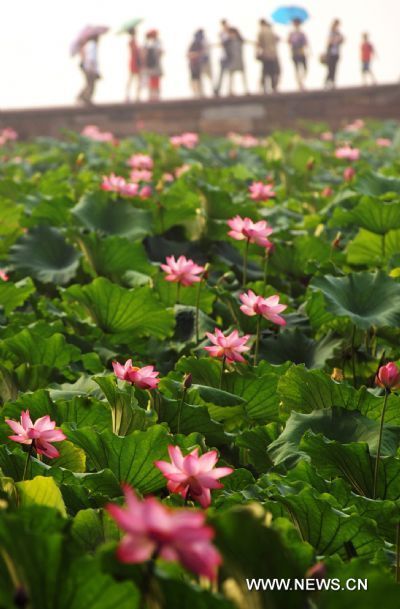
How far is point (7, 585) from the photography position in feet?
3.48

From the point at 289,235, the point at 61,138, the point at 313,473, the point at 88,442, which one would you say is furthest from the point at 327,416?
the point at 61,138

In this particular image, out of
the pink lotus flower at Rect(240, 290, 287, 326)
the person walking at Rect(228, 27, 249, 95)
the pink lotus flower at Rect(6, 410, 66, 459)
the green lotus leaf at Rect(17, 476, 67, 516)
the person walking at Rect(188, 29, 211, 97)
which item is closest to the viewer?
the green lotus leaf at Rect(17, 476, 67, 516)

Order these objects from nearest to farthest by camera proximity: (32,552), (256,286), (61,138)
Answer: (32,552) < (256,286) < (61,138)

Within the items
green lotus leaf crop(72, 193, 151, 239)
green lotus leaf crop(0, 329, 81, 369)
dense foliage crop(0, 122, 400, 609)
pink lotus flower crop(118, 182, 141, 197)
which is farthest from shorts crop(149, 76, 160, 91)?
green lotus leaf crop(0, 329, 81, 369)

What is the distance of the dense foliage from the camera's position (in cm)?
103

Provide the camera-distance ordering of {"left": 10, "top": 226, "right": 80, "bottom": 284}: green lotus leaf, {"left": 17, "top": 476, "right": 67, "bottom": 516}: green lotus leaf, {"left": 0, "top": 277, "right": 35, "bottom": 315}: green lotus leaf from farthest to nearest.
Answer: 1. {"left": 10, "top": 226, "right": 80, "bottom": 284}: green lotus leaf
2. {"left": 0, "top": 277, "right": 35, "bottom": 315}: green lotus leaf
3. {"left": 17, "top": 476, "right": 67, "bottom": 516}: green lotus leaf

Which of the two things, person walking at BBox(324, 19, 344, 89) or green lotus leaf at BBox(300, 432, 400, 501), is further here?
person walking at BBox(324, 19, 344, 89)

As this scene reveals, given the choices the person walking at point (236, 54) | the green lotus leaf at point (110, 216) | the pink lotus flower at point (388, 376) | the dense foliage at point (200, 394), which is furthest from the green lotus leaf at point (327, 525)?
the person walking at point (236, 54)

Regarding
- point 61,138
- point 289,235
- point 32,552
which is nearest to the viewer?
point 32,552

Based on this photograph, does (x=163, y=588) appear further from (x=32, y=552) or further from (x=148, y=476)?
(x=148, y=476)

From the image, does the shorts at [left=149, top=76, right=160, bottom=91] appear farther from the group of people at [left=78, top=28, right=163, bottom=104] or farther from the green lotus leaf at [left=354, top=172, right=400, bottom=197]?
the green lotus leaf at [left=354, top=172, right=400, bottom=197]

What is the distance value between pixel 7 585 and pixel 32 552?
0.07 m

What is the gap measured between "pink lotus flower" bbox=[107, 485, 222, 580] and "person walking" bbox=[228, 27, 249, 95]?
45.9 ft

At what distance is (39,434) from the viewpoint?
161 cm
